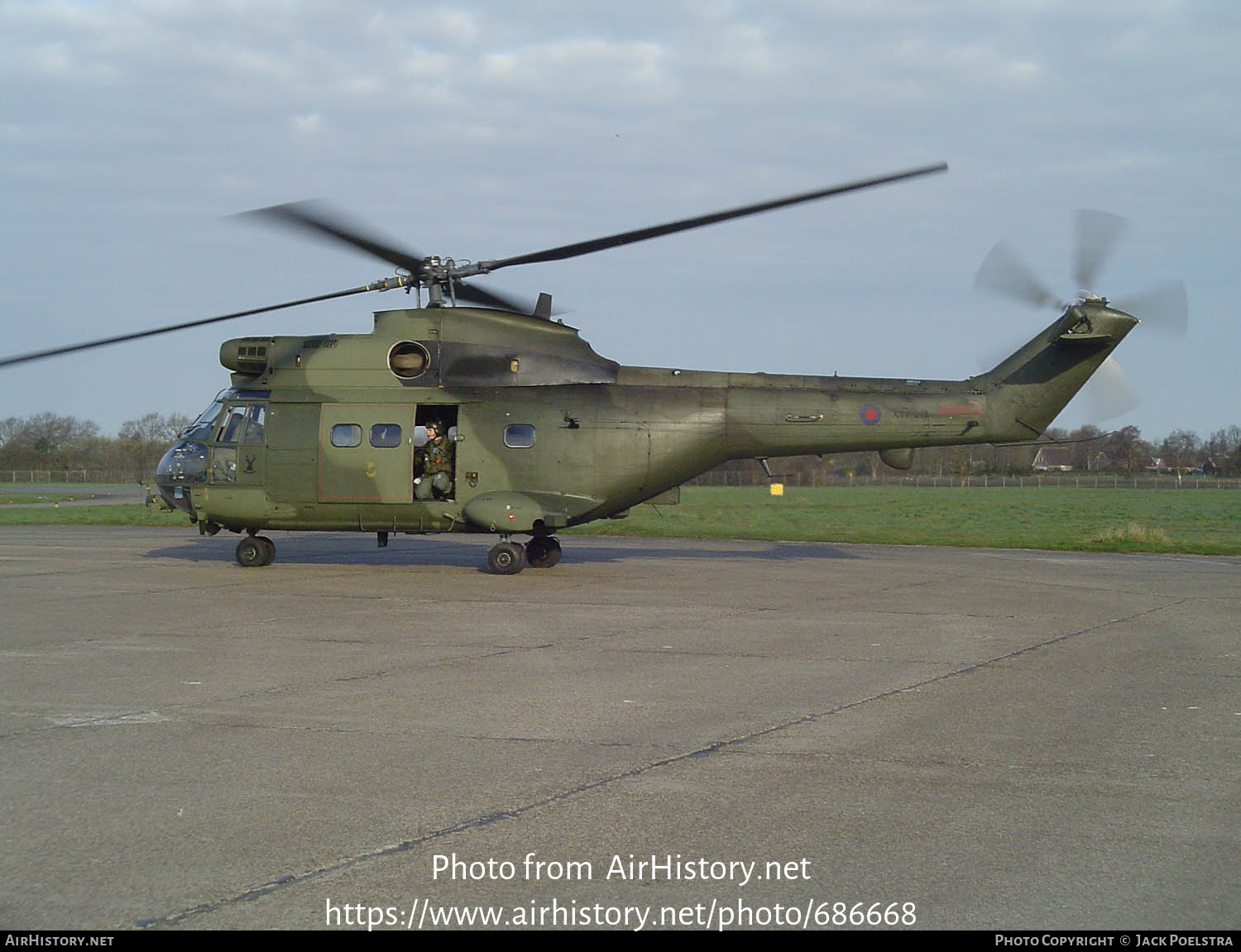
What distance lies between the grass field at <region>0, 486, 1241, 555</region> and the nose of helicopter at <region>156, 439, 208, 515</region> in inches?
499

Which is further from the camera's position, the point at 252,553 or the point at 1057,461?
the point at 1057,461

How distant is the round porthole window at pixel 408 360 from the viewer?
1755 centimetres

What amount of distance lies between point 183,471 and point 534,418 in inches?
240

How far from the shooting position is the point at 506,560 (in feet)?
57.9

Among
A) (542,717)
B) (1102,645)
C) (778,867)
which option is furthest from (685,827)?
(1102,645)

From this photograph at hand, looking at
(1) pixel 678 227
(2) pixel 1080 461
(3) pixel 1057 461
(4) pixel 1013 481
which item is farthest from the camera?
(3) pixel 1057 461

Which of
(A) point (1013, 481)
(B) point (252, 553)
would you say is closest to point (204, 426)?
(B) point (252, 553)

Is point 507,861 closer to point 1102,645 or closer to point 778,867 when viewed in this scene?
point 778,867

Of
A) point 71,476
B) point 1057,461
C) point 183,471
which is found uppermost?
point 1057,461

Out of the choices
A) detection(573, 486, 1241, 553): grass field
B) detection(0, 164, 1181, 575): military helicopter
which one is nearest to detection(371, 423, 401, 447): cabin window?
detection(0, 164, 1181, 575): military helicopter

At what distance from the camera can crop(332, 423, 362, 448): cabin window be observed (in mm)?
17719

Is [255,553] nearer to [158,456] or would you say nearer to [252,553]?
[252,553]

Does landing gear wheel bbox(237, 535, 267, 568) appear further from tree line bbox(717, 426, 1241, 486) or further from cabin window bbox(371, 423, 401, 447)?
tree line bbox(717, 426, 1241, 486)

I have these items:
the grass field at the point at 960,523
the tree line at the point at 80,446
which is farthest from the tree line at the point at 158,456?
the grass field at the point at 960,523
